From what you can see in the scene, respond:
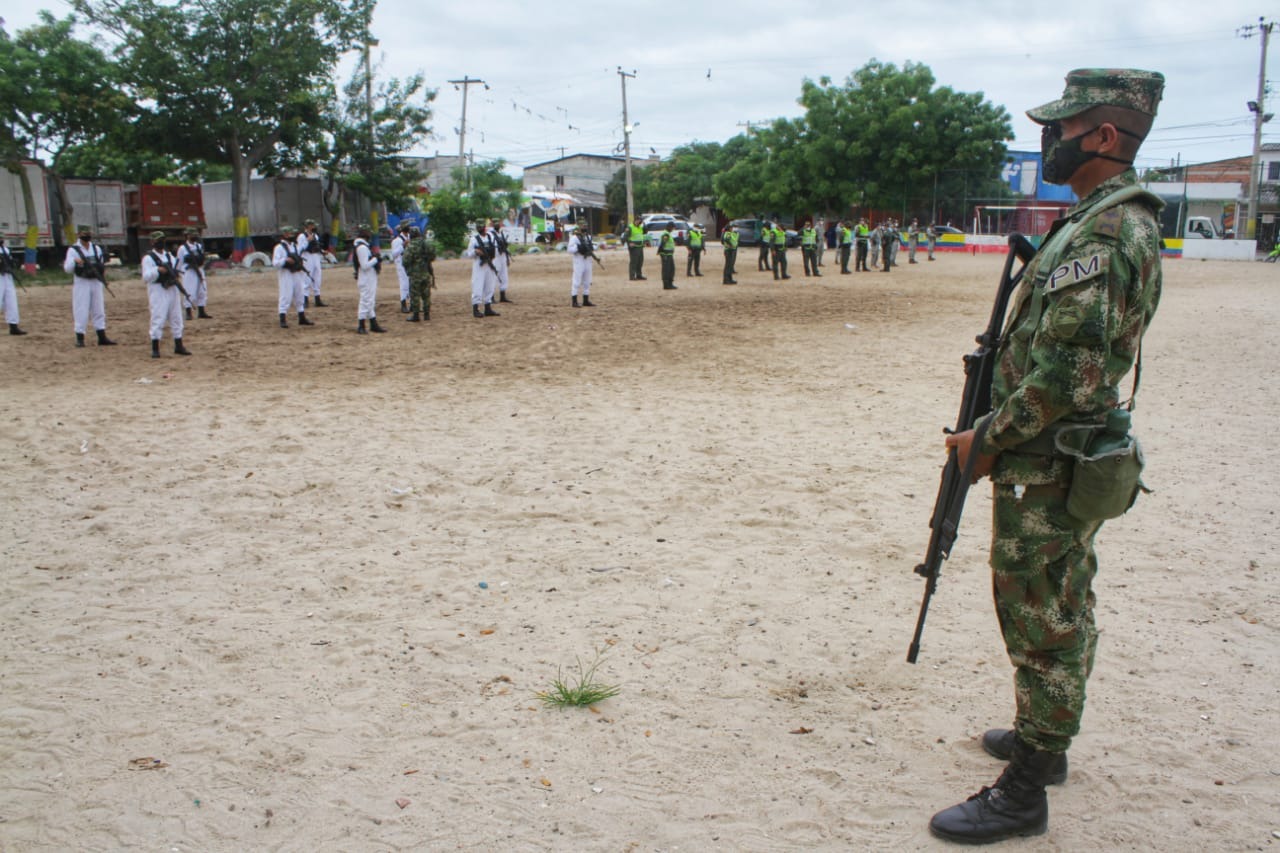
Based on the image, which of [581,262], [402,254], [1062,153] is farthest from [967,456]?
[581,262]

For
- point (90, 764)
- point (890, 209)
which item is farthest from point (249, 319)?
point (890, 209)

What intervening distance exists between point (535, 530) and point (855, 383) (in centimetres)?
576

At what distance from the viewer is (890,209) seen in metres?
45.8

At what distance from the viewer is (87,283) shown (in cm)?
1327

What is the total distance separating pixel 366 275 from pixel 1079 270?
45.0 feet

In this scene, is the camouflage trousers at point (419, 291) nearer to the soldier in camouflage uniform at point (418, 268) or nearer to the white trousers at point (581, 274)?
the soldier in camouflage uniform at point (418, 268)

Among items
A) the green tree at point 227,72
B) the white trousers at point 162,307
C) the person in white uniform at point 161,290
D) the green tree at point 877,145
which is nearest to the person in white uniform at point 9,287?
the person in white uniform at point 161,290

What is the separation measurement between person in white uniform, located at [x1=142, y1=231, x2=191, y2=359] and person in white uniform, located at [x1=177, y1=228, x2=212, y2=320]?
103cm

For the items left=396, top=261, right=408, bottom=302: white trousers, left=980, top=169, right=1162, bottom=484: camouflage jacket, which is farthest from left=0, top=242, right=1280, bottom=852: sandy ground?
left=396, top=261, right=408, bottom=302: white trousers

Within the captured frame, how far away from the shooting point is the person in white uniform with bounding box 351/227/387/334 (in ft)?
49.0

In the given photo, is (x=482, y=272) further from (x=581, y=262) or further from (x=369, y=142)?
(x=369, y=142)

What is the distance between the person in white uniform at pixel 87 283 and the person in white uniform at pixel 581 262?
823 centimetres

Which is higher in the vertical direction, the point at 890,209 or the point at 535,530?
the point at 890,209

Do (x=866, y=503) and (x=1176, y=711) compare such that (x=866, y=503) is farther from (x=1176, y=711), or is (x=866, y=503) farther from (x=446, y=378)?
(x=446, y=378)
